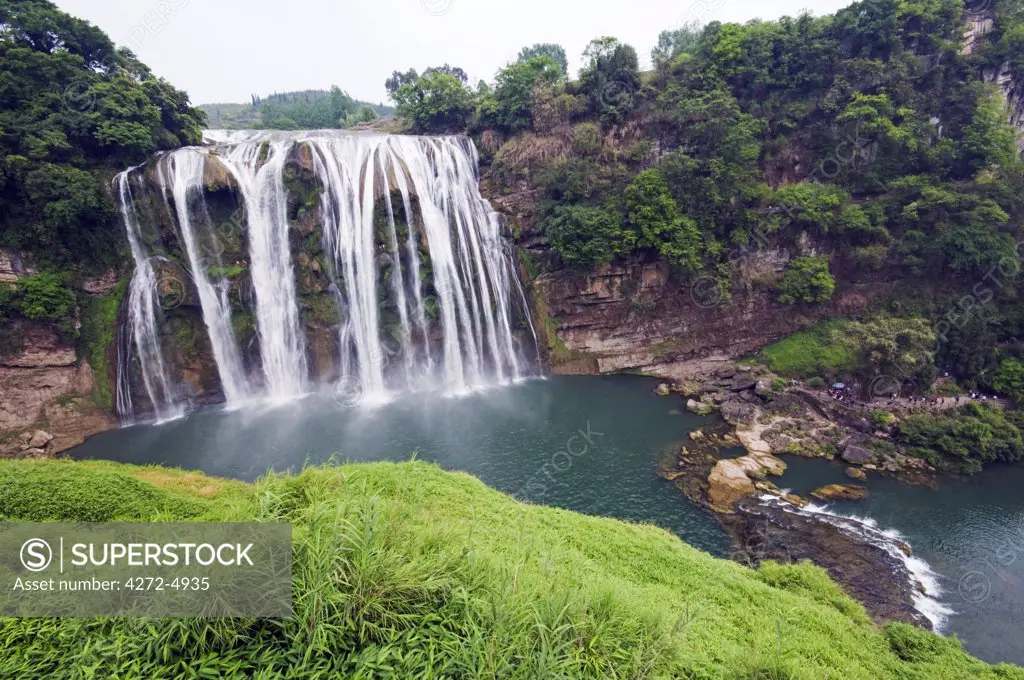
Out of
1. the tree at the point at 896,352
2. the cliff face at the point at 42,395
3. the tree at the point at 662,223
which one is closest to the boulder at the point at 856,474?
the tree at the point at 896,352

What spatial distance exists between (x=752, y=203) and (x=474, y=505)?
20695 mm

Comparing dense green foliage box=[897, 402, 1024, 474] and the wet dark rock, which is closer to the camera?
the wet dark rock

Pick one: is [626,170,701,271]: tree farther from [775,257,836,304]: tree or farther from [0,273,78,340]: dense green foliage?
[0,273,78,340]: dense green foliage

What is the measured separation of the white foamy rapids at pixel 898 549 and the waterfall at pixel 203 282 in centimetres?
2012

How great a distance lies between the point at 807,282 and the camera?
21141 mm

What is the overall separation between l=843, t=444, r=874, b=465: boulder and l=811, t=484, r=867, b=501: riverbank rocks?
139 centimetres

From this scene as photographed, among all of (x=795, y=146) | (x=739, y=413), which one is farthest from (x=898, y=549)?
(x=795, y=146)

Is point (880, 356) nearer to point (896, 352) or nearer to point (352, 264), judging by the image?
point (896, 352)

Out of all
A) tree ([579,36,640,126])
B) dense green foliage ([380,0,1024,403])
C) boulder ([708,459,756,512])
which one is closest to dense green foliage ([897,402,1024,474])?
dense green foliage ([380,0,1024,403])

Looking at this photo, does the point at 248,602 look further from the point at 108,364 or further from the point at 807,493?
the point at 108,364

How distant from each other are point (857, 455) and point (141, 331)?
2637 cm

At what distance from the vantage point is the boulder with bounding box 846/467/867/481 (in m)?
14.1

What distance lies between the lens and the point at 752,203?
21.8 metres

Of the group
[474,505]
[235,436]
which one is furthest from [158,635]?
[235,436]
